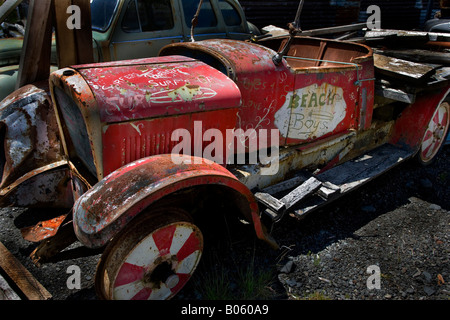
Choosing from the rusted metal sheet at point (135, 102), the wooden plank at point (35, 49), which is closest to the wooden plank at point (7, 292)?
the rusted metal sheet at point (135, 102)

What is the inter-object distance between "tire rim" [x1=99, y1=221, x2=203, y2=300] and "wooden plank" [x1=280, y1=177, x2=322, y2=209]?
0.80m

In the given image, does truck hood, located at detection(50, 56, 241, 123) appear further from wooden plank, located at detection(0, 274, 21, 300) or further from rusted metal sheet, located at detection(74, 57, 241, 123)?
wooden plank, located at detection(0, 274, 21, 300)

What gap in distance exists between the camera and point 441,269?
278cm

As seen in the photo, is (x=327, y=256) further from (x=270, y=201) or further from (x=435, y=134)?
(x=435, y=134)

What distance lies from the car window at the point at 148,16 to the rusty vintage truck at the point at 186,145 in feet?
5.87

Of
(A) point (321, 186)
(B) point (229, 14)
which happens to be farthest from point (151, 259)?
(B) point (229, 14)

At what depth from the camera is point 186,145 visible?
2.48 metres

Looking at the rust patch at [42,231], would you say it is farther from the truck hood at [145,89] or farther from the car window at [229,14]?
the car window at [229,14]

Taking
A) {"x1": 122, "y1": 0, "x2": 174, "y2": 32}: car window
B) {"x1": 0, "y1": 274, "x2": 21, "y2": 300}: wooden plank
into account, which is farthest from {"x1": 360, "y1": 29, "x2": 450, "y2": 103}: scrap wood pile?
{"x1": 0, "y1": 274, "x2": 21, "y2": 300}: wooden plank

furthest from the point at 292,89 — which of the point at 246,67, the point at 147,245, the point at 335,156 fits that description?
the point at 147,245

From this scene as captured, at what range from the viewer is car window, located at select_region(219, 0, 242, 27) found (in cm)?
552

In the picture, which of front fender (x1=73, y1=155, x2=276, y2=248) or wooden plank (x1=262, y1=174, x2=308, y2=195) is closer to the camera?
front fender (x1=73, y1=155, x2=276, y2=248)
